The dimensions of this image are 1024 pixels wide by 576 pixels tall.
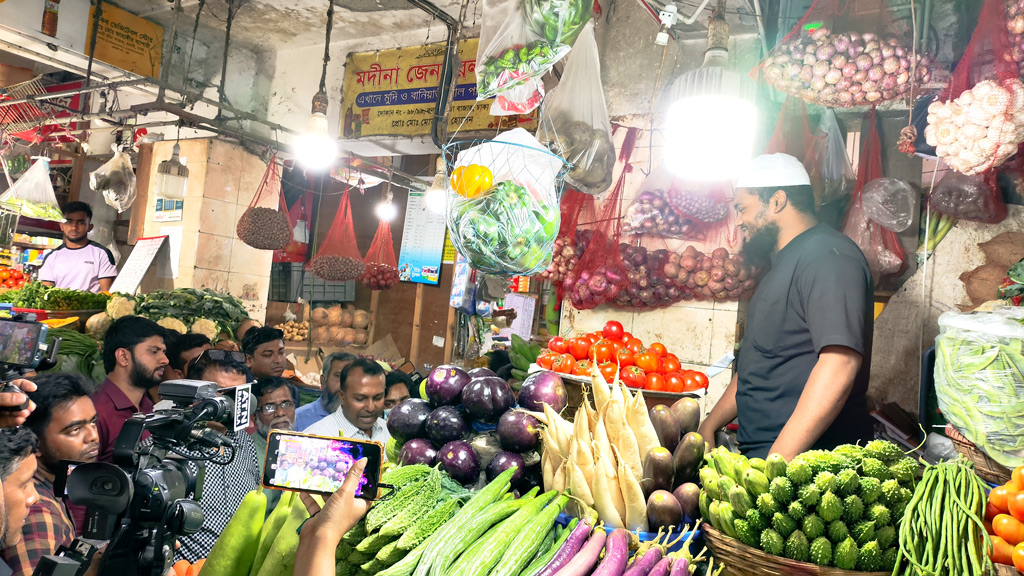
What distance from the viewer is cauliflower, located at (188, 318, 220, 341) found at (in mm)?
4805

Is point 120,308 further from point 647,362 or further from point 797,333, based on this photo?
point 797,333

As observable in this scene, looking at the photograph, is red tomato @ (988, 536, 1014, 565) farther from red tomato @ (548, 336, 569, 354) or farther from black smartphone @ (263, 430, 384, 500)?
red tomato @ (548, 336, 569, 354)

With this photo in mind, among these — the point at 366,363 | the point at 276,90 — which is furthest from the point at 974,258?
the point at 276,90

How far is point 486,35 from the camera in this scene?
2588 mm

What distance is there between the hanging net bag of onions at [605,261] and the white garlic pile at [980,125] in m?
1.61

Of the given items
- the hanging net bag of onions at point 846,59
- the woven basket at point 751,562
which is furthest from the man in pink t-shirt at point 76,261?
the woven basket at point 751,562

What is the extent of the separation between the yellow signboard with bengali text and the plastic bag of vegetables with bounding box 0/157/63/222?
122cm

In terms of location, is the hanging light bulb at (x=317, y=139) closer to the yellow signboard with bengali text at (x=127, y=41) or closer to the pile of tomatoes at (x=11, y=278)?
the yellow signboard with bengali text at (x=127, y=41)

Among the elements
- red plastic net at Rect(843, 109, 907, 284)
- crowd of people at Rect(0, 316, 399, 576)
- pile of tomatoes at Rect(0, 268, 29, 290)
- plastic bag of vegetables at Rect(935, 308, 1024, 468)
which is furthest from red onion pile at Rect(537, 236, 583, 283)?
pile of tomatoes at Rect(0, 268, 29, 290)

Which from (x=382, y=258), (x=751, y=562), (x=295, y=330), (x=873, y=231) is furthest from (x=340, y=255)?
(x=751, y=562)

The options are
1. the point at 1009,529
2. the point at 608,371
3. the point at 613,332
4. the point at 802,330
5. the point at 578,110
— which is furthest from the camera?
the point at 613,332

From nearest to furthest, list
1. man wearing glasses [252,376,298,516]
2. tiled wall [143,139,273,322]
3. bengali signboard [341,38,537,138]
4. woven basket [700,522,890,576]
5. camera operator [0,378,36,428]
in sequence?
woven basket [700,522,890,576] → camera operator [0,378,36,428] → man wearing glasses [252,376,298,516] → bengali signboard [341,38,537,138] → tiled wall [143,139,273,322]

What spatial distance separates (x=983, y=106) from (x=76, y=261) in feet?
23.1

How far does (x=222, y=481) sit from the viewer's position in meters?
2.84
